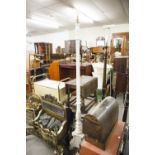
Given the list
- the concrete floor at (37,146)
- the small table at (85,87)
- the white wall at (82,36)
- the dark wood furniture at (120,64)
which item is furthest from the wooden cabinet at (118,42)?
the concrete floor at (37,146)

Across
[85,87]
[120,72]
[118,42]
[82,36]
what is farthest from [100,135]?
[82,36]

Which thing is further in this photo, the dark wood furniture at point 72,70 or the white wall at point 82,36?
the white wall at point 82,36

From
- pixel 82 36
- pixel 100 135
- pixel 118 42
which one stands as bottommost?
pixel 100 135

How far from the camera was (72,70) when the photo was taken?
4402 mm

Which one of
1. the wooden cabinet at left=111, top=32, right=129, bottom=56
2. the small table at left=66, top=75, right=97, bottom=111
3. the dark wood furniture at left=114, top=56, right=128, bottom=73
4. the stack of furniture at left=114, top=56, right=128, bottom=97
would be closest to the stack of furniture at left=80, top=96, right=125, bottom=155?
the small table at left=66, top=75, right=97, bottom=111

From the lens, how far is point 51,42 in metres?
9.20

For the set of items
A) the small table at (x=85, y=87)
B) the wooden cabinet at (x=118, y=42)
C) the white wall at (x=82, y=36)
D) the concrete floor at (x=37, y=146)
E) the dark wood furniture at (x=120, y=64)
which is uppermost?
the white wall at (x=82, y=36)

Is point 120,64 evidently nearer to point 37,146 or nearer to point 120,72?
point 120,72

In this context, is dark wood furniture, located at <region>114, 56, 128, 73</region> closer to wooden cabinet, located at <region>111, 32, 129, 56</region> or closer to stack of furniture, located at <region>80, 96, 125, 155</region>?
wooden cabinet, located at <region>111, 32, 129, 56</region>

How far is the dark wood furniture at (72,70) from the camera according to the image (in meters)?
3.80

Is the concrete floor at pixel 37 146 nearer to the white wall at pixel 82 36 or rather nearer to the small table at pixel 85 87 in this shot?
the small table at pixel 85 87
